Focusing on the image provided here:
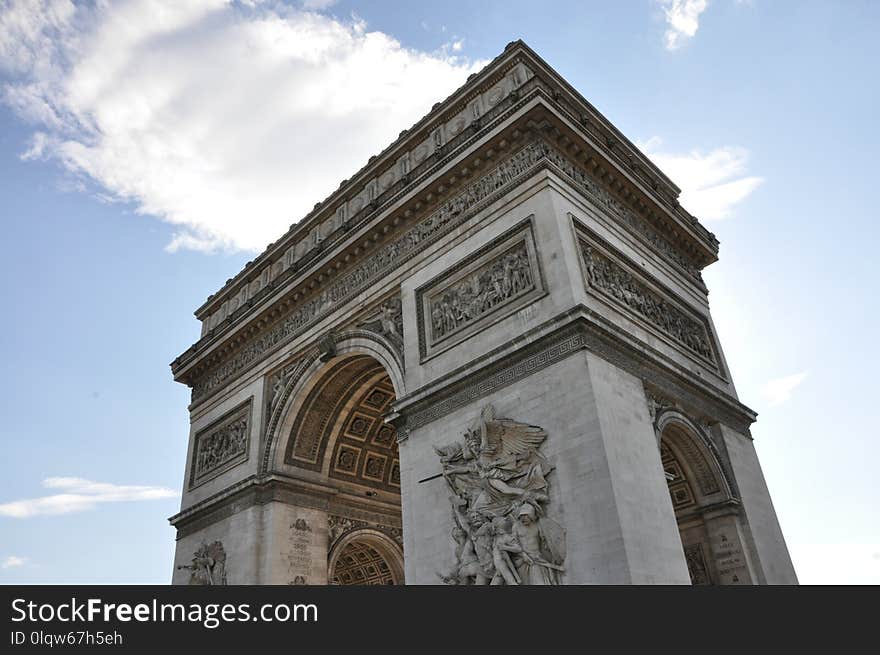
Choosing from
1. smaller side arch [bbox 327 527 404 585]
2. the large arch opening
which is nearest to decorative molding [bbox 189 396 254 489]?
the large arch opening

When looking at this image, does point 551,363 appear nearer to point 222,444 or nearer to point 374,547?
point 374,547

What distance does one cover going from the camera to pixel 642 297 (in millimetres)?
13180

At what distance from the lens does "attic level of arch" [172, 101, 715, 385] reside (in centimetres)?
1274

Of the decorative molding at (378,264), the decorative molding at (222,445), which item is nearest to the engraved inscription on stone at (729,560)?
the decorative molding at (378,264)

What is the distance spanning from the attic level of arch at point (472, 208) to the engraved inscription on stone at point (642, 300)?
143 cm

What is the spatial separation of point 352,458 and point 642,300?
825 centimetres

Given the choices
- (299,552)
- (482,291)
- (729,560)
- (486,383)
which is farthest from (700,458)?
(299,552)

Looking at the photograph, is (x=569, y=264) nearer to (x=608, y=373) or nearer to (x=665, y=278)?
(x=608, y=373)

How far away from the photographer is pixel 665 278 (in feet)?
47.7

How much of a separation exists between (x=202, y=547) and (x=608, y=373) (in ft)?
35.5

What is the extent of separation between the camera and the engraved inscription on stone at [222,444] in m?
16.9

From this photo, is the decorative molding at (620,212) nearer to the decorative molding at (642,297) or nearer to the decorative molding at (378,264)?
the decorative molding at (378,264)
